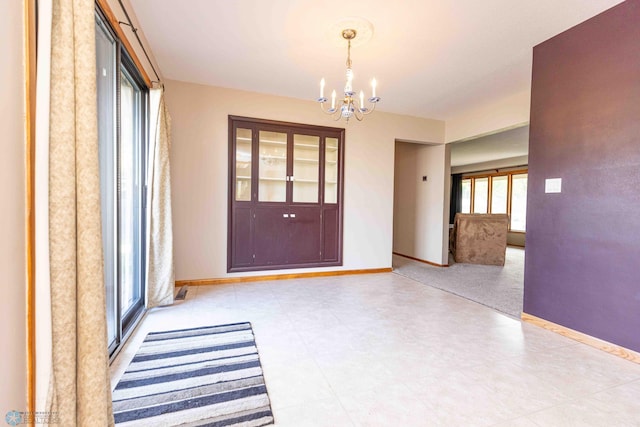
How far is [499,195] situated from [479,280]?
5.76 m

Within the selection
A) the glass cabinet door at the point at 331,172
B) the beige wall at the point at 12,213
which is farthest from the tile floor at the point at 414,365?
the glass cabinet door at the point at 331,172

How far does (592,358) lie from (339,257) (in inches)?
113

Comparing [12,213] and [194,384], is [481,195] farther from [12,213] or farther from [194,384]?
[12,213]

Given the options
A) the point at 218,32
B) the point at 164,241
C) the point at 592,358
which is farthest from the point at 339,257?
the point at 218,32

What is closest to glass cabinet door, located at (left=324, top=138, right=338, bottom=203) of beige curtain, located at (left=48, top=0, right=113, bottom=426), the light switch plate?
the light switch plate

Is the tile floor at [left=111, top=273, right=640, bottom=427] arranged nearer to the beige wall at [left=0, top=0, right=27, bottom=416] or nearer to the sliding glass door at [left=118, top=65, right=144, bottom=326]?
the sliding glass door at [left=118, top=65, right=144, bottom=326]

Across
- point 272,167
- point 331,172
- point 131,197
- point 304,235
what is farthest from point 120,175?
point 331,172

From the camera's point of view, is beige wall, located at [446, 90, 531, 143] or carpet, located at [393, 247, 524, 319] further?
beige wall, located at [446, 90, 531, 143]

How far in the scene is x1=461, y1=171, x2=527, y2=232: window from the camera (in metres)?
8.01

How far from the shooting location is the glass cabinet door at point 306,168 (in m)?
4.17

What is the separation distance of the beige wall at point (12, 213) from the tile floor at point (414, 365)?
38.0 inches

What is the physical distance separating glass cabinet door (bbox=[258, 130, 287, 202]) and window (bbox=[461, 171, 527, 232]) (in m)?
6.88

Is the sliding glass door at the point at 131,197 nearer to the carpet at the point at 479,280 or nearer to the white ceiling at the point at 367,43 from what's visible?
the white ceiling at the point at 367,43

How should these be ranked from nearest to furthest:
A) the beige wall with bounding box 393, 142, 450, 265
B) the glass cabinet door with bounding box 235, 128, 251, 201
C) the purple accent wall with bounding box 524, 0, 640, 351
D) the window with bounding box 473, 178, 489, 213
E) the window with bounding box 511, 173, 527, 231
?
1. the purple accent wall with bounding box 524, 0, 640, 351
2. the glass cabinet door with bounding box 235, 128, 251, 201
3. the beige wall with bounding box 393, 142, 450, 265
4. the window with bounding box 511, 173, 527, 231
5. the window with bounding box 473, 178, 489, 213
